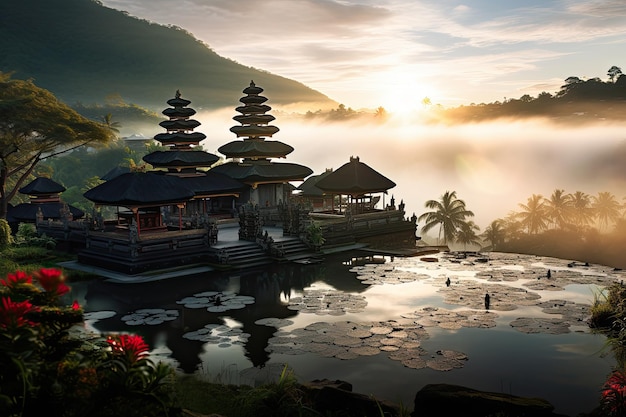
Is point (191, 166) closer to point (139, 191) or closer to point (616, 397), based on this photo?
point (139, 191)

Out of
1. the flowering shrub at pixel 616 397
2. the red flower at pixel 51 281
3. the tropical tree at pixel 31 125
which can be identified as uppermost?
the tropical tree at pixel 31 125

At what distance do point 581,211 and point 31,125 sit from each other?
61.9m

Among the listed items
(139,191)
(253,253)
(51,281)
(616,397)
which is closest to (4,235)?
(139,191)

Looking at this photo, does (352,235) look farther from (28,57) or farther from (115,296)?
(28,57)

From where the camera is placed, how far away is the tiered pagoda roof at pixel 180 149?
3622 cm

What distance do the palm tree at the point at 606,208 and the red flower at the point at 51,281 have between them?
77525mm

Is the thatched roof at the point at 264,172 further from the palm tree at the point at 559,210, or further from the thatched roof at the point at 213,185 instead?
the palm tree at the point at 559,210

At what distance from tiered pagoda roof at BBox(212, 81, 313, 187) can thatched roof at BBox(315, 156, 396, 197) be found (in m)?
3.55

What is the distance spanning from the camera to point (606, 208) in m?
75.1

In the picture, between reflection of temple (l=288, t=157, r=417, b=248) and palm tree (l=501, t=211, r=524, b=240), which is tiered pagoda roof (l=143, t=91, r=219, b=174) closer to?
reflection of temple (l=288, t=157, r=417, b=248)

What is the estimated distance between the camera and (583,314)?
17594 millimetres

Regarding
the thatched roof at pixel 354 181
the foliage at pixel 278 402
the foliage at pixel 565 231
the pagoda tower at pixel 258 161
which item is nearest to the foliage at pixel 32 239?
the pagoda tower at pixel 258 161

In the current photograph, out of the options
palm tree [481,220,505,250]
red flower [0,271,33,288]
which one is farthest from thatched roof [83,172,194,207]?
palm tree [481,220,505,250]

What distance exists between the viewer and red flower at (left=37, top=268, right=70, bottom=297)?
24.0 ft
